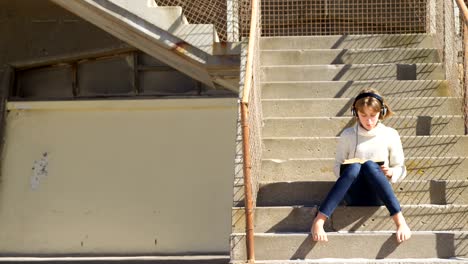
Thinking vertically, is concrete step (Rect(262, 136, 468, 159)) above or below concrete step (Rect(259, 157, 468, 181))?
above

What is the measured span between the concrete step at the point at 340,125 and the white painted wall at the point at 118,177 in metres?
4.72

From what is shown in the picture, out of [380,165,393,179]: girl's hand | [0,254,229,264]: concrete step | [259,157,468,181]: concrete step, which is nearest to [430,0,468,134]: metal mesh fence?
[259,157,468,181]: concrete step

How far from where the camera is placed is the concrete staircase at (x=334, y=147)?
260 inches

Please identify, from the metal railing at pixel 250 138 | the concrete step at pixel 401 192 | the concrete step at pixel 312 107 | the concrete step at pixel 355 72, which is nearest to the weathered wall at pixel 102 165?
the concrete step at pixel 355 72

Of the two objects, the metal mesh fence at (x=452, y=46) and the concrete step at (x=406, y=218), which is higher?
the metal mesh fence at (x=452, y=46)

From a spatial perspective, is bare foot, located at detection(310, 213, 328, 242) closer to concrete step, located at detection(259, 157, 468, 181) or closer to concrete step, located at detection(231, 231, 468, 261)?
concrete step, located at detection(231, 231, 468, 261)

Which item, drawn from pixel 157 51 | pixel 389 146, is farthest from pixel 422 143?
pixel 157 51

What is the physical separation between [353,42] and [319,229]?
386cm

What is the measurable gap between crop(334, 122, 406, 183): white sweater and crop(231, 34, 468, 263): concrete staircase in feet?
1.17

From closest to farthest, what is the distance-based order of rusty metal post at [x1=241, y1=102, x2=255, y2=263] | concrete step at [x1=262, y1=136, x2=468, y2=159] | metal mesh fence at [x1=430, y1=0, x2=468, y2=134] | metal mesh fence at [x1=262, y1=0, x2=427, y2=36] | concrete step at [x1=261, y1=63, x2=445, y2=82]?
rusty metal post at [x1=241, y1=102, x2=255, y2=263]
concrete step at [x1=262, y1=136, x2=468, y2=159]
metal mesh fence at [x1=430, y1=0, x2=468, y2=134]
concrete step at [x1=261, y1=63, x2=445, y2=82]
metal mesh fence at [x1=262, y1=0, x2=427, y2=36]

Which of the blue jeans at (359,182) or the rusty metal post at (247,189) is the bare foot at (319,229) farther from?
the rusty metal post at (247,189)

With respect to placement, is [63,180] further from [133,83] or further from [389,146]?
[389,146]

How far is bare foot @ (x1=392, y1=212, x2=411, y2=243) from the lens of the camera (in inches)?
256

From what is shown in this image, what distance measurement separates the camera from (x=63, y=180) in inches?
532
